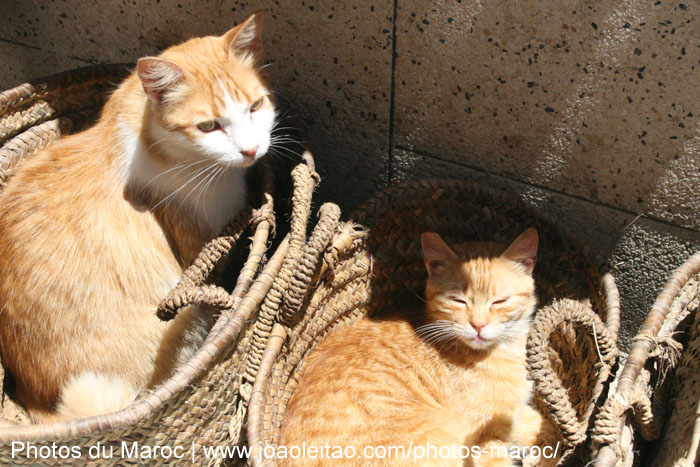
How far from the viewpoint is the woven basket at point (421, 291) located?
1.61 m

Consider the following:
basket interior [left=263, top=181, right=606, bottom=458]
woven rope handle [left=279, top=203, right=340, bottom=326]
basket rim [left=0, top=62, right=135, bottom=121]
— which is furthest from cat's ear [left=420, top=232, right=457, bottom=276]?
basket rim [left=0, top=62, right=135, bottom=121]

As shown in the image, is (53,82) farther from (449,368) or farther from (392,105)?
(449,368)

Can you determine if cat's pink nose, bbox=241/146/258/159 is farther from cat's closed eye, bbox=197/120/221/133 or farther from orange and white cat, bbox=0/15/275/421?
cat's closed eye, bbox=197/120/221/133

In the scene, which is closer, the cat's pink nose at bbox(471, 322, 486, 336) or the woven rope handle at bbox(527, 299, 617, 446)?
the woven rope handle at bbox(527, 299, 617, 446)

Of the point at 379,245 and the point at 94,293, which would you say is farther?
the point at 379,245

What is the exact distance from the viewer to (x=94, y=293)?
5.91 feet

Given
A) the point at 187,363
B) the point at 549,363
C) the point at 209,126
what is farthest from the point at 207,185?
the point at 549,363

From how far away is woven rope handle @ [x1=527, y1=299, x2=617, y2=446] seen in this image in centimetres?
147

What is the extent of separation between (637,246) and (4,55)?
304cm

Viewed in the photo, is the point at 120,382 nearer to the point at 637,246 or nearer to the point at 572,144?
the point at 572,144

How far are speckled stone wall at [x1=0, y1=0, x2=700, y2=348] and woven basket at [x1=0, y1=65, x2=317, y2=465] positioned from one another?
0.38 m

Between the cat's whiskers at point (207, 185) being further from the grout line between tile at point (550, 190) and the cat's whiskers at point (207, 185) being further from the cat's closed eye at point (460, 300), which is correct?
the cat's closed eye at point (460, 300)

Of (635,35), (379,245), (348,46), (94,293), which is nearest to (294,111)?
(348,46)

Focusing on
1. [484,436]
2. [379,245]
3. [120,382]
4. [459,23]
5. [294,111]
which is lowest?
[484,436]
